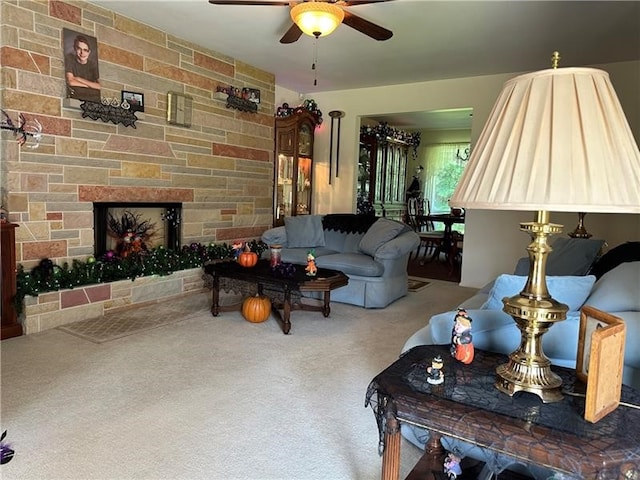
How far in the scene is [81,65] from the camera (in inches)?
143

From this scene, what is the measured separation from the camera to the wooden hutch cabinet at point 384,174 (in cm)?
789

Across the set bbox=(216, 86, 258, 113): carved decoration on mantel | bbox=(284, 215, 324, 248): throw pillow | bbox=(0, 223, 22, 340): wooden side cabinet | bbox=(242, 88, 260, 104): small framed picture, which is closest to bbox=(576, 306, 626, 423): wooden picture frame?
bbox=(0, 223, 22, 340): wooden side cabinet

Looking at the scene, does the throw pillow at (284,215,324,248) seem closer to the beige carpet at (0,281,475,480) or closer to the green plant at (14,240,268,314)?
the green plant at (14,240,268,314)

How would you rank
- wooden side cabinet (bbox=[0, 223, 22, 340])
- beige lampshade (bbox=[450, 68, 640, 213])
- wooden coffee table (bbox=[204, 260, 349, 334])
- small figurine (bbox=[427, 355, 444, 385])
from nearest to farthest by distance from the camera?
1. beige lampshade (bbox=[450, 68, 640, 213])
2. small figurine (bbox=[427, 355, 444, 385])
3. wooden side cabinet (bbox=[0, 223, 22, 340])
4. wooden coffee table (bbox=[204, 260, 349, 334])

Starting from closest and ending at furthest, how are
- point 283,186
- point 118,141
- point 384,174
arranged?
point 118,141, point 283,186, point 384,174

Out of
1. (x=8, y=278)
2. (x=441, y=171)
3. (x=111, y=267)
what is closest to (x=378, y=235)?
(x=111, y=267)

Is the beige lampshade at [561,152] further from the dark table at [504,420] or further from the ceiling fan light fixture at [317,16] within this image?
the ceiling fan light fixture at [317,16]

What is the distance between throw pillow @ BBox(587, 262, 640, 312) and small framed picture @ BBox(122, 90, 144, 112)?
3959 millimetres

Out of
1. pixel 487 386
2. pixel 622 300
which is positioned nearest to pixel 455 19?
pixel 622 300

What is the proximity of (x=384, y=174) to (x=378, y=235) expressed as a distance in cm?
413

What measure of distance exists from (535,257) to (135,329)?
3165 mm

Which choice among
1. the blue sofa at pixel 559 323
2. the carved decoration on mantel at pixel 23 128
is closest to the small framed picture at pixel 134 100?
the carved decoration on mantel at pixel 23 128

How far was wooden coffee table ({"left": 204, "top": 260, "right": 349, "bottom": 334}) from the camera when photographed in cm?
345

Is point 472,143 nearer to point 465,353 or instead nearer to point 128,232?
point 128,232
